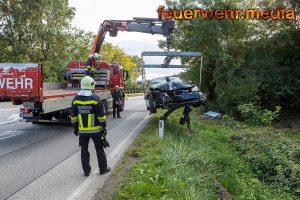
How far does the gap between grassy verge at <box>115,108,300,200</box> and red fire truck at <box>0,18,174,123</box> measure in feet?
10.9

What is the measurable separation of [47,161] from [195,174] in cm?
341

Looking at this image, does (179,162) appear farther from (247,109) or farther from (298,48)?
(298,48)

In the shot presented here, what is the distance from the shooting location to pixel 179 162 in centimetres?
654

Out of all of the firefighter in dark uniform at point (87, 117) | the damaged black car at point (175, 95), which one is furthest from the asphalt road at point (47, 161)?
the damaged black car at point (175, 95)

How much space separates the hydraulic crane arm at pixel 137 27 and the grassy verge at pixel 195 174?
8.21 meters

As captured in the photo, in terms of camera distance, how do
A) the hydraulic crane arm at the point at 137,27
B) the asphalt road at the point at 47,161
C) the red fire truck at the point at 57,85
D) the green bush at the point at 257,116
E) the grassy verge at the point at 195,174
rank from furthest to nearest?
the hydraulic crane arm at the point at 137,27
the green bush at the point at 257,116
the red fire truck at the point at 57,85
the asphalt road at the point at 47,161
the grassy verge at the point at 195,174

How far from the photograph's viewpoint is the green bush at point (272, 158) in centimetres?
684

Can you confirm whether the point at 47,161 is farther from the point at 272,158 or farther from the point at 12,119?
the point at 12,119

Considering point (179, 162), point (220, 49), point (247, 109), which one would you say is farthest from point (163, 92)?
point (220, 49)

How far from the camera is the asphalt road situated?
5492 mm

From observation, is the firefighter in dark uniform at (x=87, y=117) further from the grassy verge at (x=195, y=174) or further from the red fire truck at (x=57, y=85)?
the red fire truck at (x=57, y=85)

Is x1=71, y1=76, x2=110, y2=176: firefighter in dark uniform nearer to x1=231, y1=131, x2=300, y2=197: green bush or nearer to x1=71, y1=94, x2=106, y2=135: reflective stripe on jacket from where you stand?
x1=71, y1=94, x2=106, y2=135: reflective stripe on jacket

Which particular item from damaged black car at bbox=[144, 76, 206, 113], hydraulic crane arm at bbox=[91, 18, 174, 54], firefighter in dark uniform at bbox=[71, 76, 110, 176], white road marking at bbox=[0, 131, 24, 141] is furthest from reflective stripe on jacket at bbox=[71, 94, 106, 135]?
hydraulic crane arm at bbox=[91, 18, 174, 54]

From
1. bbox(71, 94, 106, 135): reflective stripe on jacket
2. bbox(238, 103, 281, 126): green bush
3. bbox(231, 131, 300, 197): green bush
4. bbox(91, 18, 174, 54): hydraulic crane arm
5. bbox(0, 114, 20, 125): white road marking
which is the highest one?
bbox(91, 18, 174, 54): hydraulic crane arm
